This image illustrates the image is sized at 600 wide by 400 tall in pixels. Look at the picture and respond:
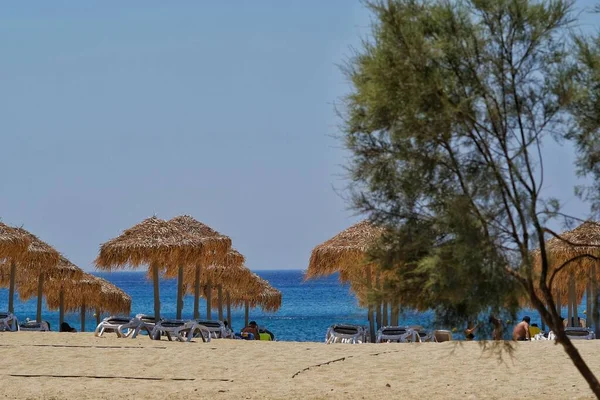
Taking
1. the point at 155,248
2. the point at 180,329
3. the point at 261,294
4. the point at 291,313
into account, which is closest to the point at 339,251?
the point at 155,248

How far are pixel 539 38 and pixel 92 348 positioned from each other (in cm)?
863

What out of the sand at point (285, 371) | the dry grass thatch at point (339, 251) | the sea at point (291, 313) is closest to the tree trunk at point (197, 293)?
the sea at point (291, 313)

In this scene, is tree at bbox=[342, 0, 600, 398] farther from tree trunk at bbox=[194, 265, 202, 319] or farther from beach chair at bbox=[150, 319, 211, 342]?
tree trunk at bbox=[194, 265, 202, 319]

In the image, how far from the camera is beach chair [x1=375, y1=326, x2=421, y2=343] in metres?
15.8

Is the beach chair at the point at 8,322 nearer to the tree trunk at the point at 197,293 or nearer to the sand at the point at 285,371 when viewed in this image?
the tree trunk at the point at 197,293

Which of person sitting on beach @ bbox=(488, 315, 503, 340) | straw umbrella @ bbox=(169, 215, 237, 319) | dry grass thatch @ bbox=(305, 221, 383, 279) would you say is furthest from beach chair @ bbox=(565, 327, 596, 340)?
person sitting on beach @ bbox=(488, 315, 503, 340)

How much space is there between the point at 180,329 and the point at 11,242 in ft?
14.7

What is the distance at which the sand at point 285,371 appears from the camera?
9.60 metres

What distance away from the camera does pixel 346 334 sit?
1673 cm

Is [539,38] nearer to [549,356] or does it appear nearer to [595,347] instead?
[549,356]

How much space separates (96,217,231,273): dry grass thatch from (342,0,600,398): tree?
458 inches

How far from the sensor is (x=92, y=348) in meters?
13.1

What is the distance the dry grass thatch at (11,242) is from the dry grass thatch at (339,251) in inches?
216

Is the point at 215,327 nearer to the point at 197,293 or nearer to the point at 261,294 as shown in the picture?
the point at 197,293
